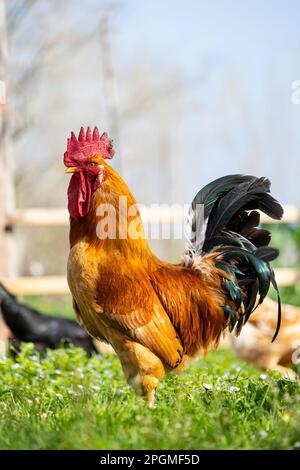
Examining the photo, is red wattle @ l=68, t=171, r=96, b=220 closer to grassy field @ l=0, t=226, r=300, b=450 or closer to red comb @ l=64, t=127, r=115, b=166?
red comb @ l=64, t=127, r=115, b=166

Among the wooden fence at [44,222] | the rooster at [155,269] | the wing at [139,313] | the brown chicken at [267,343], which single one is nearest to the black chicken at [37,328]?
the wooden fence at [44,222]

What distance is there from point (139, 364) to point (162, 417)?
0.43 metres

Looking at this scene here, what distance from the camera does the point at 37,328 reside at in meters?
6.70

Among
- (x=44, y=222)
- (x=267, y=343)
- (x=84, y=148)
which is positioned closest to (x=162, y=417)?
(x=84, y=148)

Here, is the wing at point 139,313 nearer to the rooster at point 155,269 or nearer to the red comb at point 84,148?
the rooster at point 155,269

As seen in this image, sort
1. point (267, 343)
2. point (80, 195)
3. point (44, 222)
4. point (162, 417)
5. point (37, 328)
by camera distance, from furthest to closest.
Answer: point (44, 222) < point (37, 328) < point (267, 343) < point (80, 195) < point (162, 417)

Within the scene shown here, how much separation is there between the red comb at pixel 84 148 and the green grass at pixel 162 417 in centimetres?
127

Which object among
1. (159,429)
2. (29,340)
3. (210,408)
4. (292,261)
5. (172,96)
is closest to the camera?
(159,429)

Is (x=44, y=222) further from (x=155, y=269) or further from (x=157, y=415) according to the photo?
(x=157, y=415)

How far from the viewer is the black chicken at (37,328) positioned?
6.54m

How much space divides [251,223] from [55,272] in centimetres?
1039
